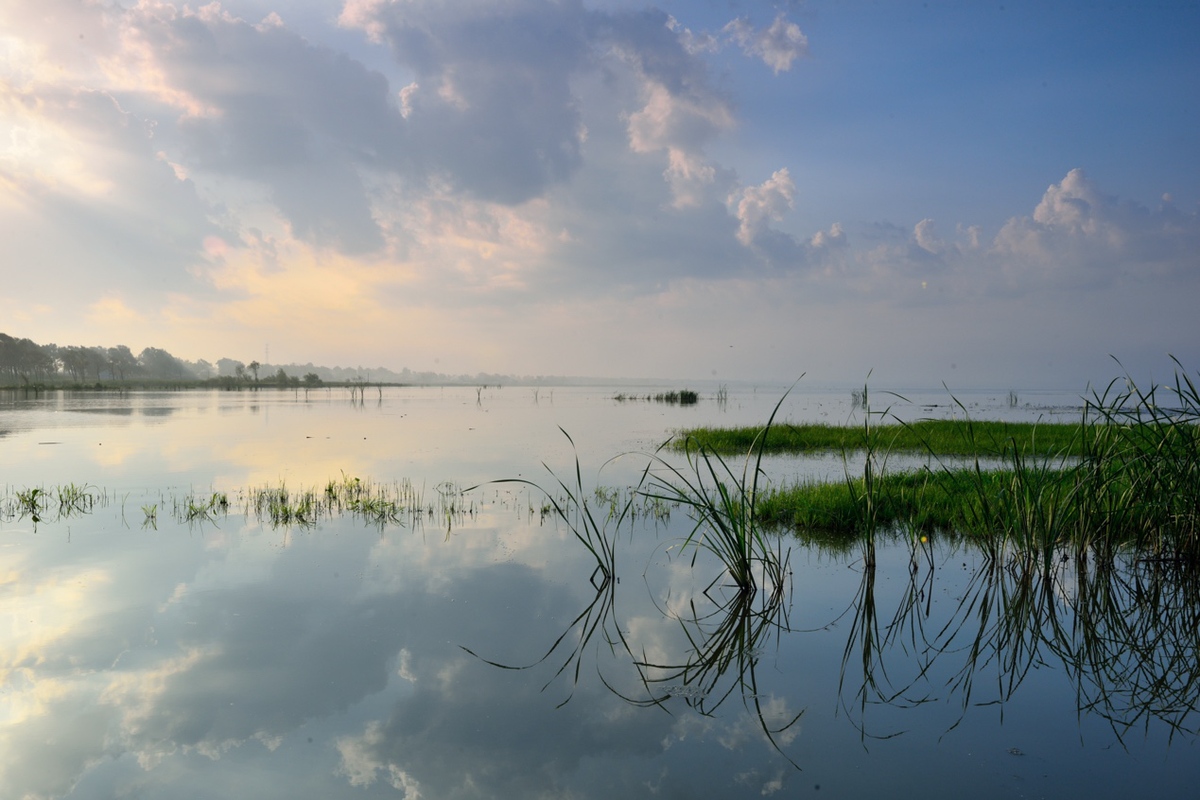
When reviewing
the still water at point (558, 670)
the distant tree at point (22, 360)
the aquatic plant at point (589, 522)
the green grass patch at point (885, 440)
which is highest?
the distant tree at point (22, 360)

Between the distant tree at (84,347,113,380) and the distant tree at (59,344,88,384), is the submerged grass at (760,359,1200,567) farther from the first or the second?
the distant tree at (84,347,113,380)

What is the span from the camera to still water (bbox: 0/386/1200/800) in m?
4.64

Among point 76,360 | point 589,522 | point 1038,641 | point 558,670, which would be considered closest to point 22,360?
point 76,360

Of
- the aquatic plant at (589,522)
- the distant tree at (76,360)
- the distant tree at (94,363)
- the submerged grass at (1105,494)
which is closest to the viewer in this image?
the submerged grass at (1105,494)

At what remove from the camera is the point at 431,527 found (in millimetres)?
12070

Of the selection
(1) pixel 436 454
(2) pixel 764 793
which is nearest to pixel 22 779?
(2) pixel 764 793

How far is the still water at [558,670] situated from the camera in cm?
464

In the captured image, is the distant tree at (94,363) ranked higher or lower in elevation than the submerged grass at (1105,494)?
higher

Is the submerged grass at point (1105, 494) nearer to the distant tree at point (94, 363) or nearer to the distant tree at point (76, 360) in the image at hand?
the distant tree at point (76, 360)

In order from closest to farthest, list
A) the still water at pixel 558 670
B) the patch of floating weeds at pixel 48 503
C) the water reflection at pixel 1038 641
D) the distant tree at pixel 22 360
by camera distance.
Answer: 1. the still water at pixel 558 670
2. the water reflection at pixel 1038 641
3. the patch of floating weeds at pixel 48 503
4. the distant tree at pixel 22 360

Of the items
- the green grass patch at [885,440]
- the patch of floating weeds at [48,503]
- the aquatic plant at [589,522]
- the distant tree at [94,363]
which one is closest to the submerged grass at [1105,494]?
the aquatic plant at [589,522]

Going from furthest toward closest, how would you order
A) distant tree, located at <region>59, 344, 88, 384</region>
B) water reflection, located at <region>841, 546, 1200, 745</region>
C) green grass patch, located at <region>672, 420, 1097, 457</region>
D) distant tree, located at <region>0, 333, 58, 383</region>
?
distant tree, located at <region>59, 344, 88, 384</region>
distant tree, located at <region>0, 333, 58, 383</region>
green grass patch, located at <region>672, 420, 1097, 457</region>
water reflection, located at <region>841, 546, 1200, 745</region>

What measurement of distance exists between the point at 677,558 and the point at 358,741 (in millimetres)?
5890

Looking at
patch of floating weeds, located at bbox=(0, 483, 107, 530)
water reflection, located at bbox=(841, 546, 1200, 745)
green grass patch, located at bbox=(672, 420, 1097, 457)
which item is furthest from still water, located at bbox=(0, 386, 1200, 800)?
green grass patch, located at bbox=(672, 420, 1097, 457)
